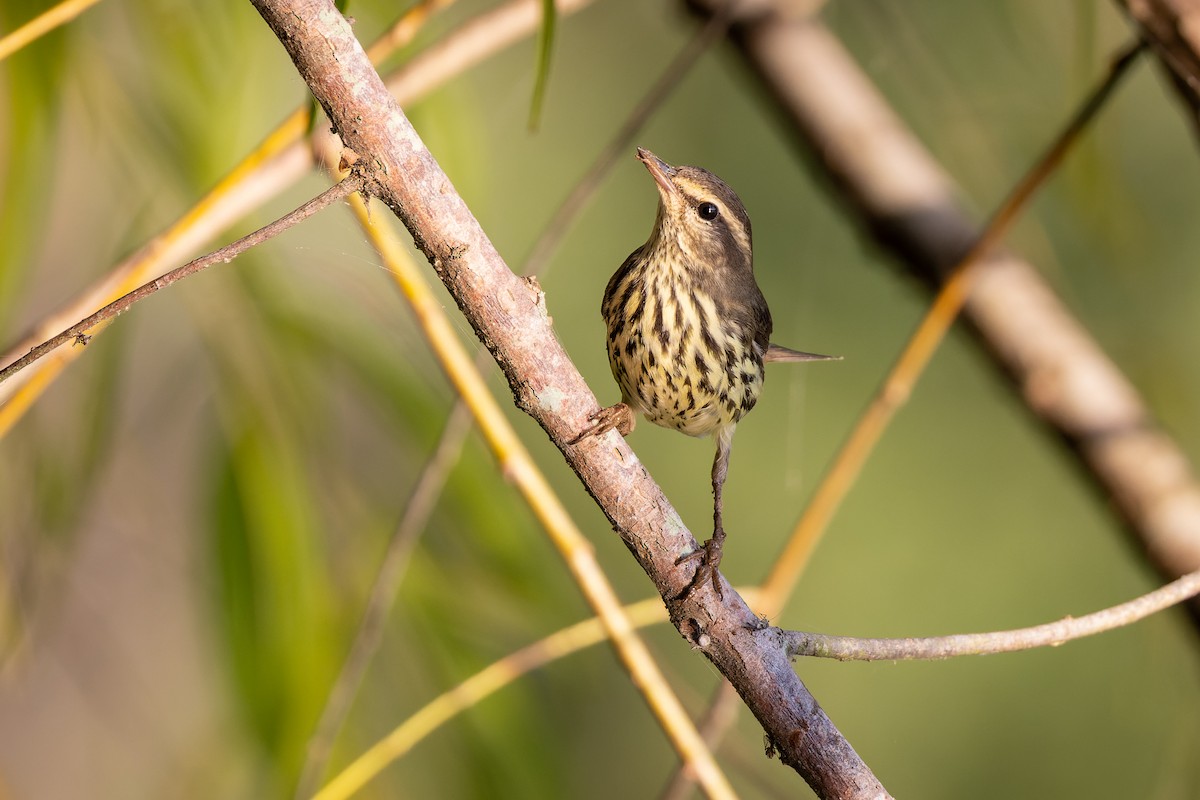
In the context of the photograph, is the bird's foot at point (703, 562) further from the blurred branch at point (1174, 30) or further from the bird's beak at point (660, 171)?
the blurred branch at point (1174, 30)

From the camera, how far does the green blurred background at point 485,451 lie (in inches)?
50.2

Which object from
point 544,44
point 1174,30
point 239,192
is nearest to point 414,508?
point 239,192

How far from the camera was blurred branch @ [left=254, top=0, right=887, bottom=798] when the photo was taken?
0.68 meters

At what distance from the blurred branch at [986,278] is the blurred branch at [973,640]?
0.62 metres

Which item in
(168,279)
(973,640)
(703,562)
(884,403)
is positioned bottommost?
(973,640)

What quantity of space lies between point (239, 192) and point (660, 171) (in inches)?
15.7

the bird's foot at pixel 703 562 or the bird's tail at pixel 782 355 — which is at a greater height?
the bird's tail at pixel 782 355

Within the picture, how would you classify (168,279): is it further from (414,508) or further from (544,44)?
(414,508)

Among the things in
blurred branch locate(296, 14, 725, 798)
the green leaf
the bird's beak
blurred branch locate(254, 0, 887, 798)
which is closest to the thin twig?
blurred branch locate(254, 0, 887, 798)

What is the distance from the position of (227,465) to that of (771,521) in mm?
1607

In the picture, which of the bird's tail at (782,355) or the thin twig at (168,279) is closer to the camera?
the thin twig at (168,279)

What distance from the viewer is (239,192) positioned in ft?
3.41

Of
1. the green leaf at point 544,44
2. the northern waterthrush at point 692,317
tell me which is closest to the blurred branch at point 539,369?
the green leaf at point 544,44

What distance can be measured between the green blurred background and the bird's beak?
247 millimetres
